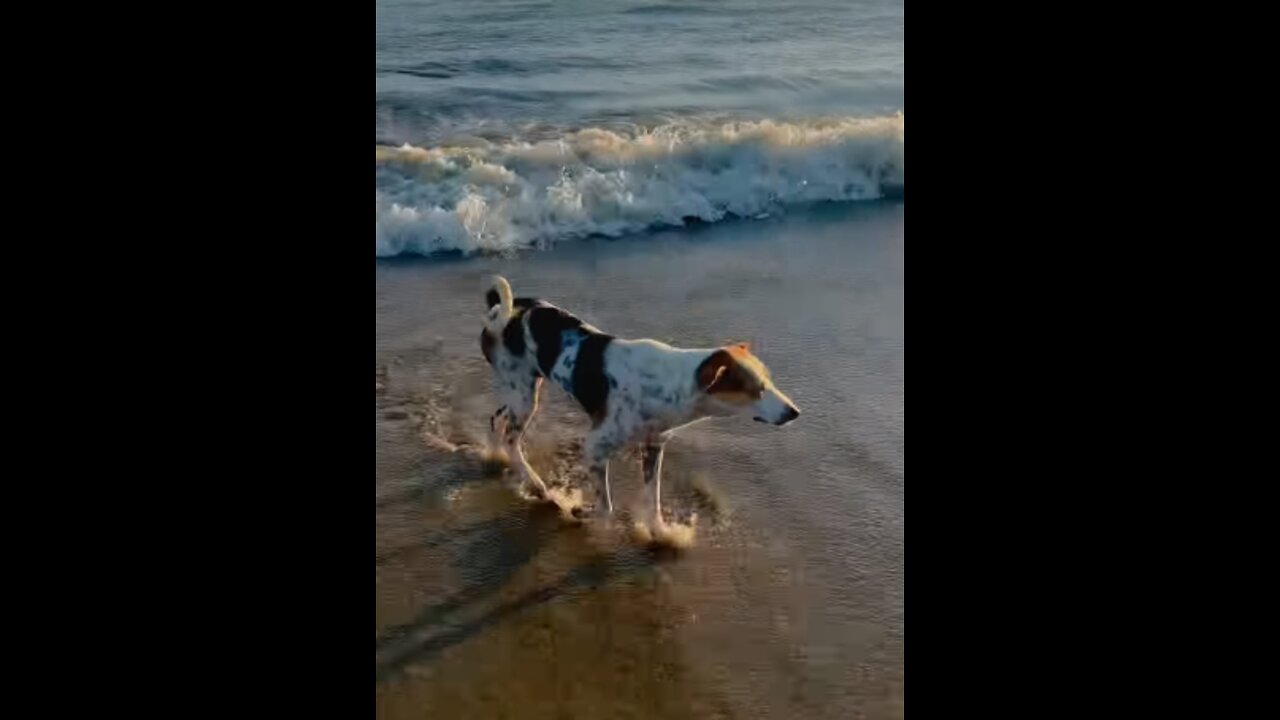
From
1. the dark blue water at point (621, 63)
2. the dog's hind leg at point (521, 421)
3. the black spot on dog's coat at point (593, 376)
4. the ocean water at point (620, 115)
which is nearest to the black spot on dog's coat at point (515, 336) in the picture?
the dog's hind leg at point (521, 421)

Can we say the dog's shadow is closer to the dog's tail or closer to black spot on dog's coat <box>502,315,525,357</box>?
black spot on dog's coat <box>502,315,525,357</box>

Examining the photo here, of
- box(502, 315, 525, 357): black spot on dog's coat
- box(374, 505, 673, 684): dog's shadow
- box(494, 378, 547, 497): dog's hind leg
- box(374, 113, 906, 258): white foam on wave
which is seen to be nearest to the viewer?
box(374, 505, 673, 684): dog's shadow

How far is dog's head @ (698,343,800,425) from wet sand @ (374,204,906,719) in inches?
29.8

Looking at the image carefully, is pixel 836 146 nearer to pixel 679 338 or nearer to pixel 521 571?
pixel 679 338

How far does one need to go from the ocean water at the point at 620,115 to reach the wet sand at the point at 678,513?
39.0 inches

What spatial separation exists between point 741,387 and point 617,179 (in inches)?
186

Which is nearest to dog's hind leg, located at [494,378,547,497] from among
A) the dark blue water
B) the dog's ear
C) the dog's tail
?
the dog's tail

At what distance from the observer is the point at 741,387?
550 centimetres

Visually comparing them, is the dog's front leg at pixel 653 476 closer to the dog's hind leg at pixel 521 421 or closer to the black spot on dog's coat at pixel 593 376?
the black spot on dog's coat at pixel 593 376

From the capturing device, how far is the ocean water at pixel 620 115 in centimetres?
950

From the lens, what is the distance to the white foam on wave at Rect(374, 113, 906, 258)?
9.24m

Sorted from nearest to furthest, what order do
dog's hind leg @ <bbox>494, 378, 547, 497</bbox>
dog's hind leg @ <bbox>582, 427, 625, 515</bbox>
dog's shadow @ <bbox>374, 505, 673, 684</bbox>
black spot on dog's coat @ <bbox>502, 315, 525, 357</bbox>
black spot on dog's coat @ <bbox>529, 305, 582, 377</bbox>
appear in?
dog's shadow @ <bbox>374, 505, 673, 684</bbox> < dog's hind leg @ <bbox>582, 427, 625, 515</bbox> < black spot on dog's coat @ <bbox>529, 305, 582, 377</bbox> < black spot on dog's coat @ <bbox>502, 315, 525, 357</bbox> < dog's hind leg @ <bbox>494, 378, 547, 497</bbox>

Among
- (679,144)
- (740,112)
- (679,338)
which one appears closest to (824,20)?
(740,112)

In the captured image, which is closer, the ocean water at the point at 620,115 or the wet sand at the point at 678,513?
the wet sand at the point at 678,513
